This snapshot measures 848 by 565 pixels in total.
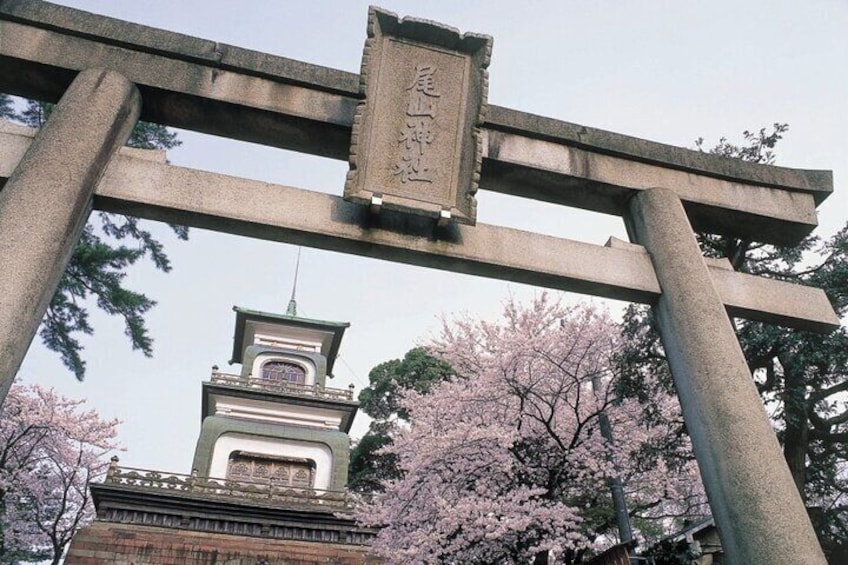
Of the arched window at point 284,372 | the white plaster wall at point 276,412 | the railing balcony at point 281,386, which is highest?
the arched window at point 284,372

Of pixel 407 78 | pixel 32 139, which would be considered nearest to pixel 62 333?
pixel 32 139

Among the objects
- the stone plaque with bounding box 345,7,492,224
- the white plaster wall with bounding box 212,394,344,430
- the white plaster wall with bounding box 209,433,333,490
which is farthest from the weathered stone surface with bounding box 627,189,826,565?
the white plaster wall with bounding box 212,394,344,430

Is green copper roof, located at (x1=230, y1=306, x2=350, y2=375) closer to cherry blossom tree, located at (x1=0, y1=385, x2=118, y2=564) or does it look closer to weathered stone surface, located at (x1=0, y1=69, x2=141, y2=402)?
cherry blossom tree, located at (x1=0, y1=385, x2=118, y2=564)

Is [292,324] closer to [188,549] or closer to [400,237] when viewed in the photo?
[188,549]

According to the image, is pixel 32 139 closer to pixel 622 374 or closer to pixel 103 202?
pixel 103 202

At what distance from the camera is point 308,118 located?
16.6ft

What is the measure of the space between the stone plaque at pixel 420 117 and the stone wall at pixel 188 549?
14.4 meters

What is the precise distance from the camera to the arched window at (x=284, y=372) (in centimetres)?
2245

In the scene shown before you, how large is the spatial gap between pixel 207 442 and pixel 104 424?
5.01 meters

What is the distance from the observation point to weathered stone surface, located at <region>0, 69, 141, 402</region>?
11.7 feet

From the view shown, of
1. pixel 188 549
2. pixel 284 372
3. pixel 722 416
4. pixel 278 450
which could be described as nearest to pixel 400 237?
pixel 722 416

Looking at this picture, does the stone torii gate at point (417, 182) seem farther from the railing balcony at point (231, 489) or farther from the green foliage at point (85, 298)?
the railing balcony at point (231, 489)

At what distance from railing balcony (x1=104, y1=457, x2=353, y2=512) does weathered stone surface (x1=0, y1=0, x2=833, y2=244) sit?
14.2 metres

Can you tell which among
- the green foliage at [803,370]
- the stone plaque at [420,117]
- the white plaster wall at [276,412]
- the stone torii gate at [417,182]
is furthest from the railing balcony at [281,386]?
the stone plaque at [420,117]
